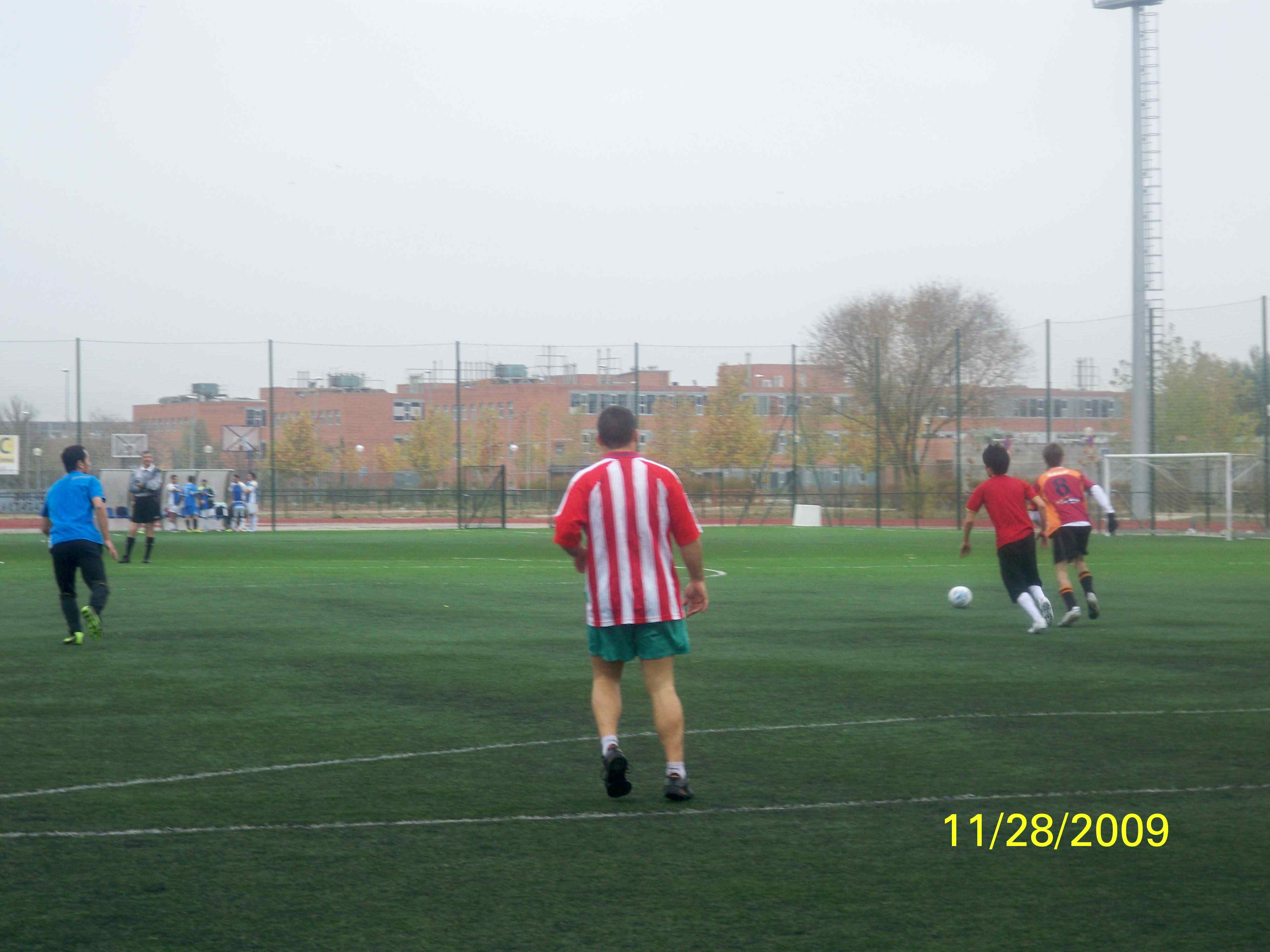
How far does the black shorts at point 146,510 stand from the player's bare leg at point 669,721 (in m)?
20.6

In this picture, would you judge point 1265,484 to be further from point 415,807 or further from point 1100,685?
point 415,807

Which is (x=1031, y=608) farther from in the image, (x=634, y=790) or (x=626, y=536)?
(x=626, y=536)

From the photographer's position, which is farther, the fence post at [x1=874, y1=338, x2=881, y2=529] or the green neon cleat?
the fence post at [x1=874, y1=338, x2=881, y2=529]

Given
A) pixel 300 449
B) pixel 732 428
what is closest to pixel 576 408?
pixel 732 428

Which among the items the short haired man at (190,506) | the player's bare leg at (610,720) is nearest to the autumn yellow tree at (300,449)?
the short haired man at (190,506)

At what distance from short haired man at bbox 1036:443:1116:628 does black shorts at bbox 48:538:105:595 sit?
8.55 m

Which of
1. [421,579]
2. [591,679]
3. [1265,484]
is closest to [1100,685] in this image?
[591,679]

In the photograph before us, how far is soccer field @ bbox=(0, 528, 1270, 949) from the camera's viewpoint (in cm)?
431

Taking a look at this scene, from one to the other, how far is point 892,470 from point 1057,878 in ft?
140

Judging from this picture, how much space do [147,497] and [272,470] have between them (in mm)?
18512

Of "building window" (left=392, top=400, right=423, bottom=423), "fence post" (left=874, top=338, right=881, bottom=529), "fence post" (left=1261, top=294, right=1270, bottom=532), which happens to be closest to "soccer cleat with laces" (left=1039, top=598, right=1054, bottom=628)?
"fence post" (left=1261, top=294, right=1270, bottom=532)

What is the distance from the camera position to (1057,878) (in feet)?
15.6

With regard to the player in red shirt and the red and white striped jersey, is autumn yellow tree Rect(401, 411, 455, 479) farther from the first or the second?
the red and white striped jersey

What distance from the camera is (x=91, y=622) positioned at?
11.7 meters
